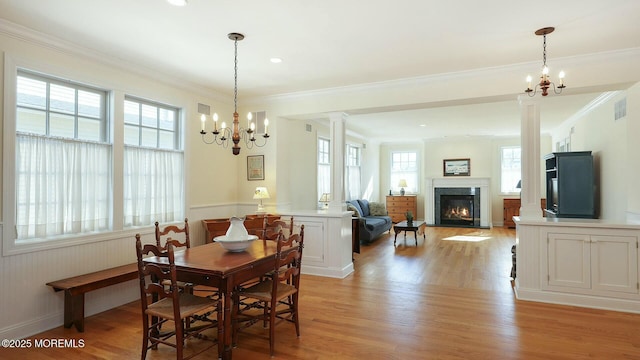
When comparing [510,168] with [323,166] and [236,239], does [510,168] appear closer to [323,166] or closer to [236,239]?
[323,166]

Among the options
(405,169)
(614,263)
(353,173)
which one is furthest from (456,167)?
(614,263)

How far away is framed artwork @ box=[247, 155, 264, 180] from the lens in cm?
571

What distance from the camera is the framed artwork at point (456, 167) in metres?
10.8

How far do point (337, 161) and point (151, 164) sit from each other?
258 centimetres

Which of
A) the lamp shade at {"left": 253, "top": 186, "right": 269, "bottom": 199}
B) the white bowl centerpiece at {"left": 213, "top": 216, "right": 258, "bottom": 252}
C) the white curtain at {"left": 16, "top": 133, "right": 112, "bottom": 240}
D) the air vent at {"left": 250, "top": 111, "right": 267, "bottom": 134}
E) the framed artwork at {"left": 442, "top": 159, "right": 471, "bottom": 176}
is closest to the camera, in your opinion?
the white bowl centerpiece at {"left": 213, "top": 216, "right": 258, "bottom": 252}

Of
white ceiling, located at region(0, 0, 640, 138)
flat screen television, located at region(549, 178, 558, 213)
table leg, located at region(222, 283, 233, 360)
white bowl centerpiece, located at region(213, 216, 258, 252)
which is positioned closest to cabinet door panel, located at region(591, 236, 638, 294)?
white ceiling, located at region(0, 0, 640, 138)

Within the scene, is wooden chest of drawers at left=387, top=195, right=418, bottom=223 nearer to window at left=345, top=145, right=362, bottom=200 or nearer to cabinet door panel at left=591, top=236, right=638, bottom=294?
window at left=345, top=145, right=362, bottom=200

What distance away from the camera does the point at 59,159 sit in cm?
349

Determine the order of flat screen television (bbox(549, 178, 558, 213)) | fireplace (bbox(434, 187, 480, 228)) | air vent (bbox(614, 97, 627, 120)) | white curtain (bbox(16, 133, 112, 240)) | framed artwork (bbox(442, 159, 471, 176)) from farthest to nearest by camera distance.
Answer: framed artwork (bbox(442, 159, 471, 176)) < fireplace (bbox(434, 187, 480, 228)) < flat screen television (bbox(549, 178, 558, 213)) < air vent (bbox(614, 97, 627, 120)) < white curtain (bbox(16, 133, 112, 240))

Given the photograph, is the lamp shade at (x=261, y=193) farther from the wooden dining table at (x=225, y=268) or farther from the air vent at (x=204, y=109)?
the wooden dining table at (x=225, y=268)

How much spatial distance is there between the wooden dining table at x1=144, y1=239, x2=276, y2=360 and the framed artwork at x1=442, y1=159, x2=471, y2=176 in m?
9.00

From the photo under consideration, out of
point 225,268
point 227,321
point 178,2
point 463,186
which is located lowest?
point 227,321

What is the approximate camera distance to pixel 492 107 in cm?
645

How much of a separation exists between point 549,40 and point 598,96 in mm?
2922
